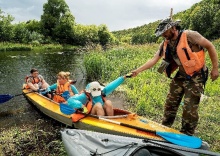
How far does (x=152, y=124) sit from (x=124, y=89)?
4.31 m

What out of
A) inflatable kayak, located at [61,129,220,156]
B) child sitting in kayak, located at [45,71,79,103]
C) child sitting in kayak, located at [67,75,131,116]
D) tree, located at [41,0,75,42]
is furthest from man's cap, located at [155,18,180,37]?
tree, located at [41,0,75,42]

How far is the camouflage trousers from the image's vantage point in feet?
14.1

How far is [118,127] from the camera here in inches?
199

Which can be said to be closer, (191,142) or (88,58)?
(191,142)

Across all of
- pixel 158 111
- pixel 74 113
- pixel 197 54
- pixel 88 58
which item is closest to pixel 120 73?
pixel 88 58

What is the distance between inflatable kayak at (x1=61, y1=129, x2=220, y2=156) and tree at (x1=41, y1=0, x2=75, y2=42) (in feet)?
131

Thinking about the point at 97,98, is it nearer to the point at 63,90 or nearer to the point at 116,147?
the point at 63,90

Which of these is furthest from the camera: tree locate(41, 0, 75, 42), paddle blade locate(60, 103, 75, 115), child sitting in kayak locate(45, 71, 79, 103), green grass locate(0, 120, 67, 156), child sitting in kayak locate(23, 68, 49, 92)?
tree locate(41, 0, 75, 42)

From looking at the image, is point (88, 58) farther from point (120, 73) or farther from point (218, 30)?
point (218, 30)

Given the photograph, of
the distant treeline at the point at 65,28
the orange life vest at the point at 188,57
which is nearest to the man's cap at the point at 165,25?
the orange life vest at the point at 188,57

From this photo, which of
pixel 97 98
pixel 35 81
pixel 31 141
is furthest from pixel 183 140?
pixel 35 81

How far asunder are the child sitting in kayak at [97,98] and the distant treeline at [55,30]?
107 ft

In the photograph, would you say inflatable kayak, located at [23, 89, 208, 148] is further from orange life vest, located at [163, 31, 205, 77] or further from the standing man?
orange life vest, located at [163, 31, 205, 77]

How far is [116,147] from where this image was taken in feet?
10.9
